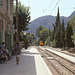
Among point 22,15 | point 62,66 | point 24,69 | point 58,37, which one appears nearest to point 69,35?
point 58,37

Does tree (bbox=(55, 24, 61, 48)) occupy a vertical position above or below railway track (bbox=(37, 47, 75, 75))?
above

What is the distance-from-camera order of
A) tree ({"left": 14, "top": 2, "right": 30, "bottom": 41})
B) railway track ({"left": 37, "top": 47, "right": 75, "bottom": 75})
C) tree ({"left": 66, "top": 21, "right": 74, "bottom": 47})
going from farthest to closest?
tree ({"left": 66, "top": 21, "right": 74, "bottom": 47})
tree ({"left": 14, "top": 2, "right": 30, "bottom": 41})
railway track ({"left": 37, "top": 47, "right": 75, "bottom": 75})

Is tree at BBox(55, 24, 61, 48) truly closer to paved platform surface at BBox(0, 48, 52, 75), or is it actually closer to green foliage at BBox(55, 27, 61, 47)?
green foliage at BBox(55, 27, 61, 47)

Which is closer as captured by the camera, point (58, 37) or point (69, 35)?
point (69, 35)

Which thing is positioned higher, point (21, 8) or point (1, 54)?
point (21, 8)

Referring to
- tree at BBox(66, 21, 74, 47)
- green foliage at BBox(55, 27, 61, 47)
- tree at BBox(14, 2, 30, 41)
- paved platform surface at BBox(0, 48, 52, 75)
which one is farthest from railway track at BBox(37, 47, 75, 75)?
green foliage at BBox(55, 27, 61, 47)

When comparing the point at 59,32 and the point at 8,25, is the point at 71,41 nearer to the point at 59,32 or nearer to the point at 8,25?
the point at 59,32

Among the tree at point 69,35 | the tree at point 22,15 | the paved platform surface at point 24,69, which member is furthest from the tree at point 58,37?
the paved platform surface at point 24,69

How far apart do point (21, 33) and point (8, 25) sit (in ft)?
50.3

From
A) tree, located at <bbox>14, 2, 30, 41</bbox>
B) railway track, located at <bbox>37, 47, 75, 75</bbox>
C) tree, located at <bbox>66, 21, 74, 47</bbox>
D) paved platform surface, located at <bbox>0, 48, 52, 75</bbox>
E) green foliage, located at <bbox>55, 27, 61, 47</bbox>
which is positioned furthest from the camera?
green foliage, located at <bbox>55, 27, 61, 47</bbox>

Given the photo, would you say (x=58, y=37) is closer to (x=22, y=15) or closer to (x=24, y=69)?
(x=22, y=15)

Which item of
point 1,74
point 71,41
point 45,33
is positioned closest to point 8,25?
point 1,74

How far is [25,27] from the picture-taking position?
34.7 m

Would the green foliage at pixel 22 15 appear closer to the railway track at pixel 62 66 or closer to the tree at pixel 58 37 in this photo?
the railway track at pixel 62 66
